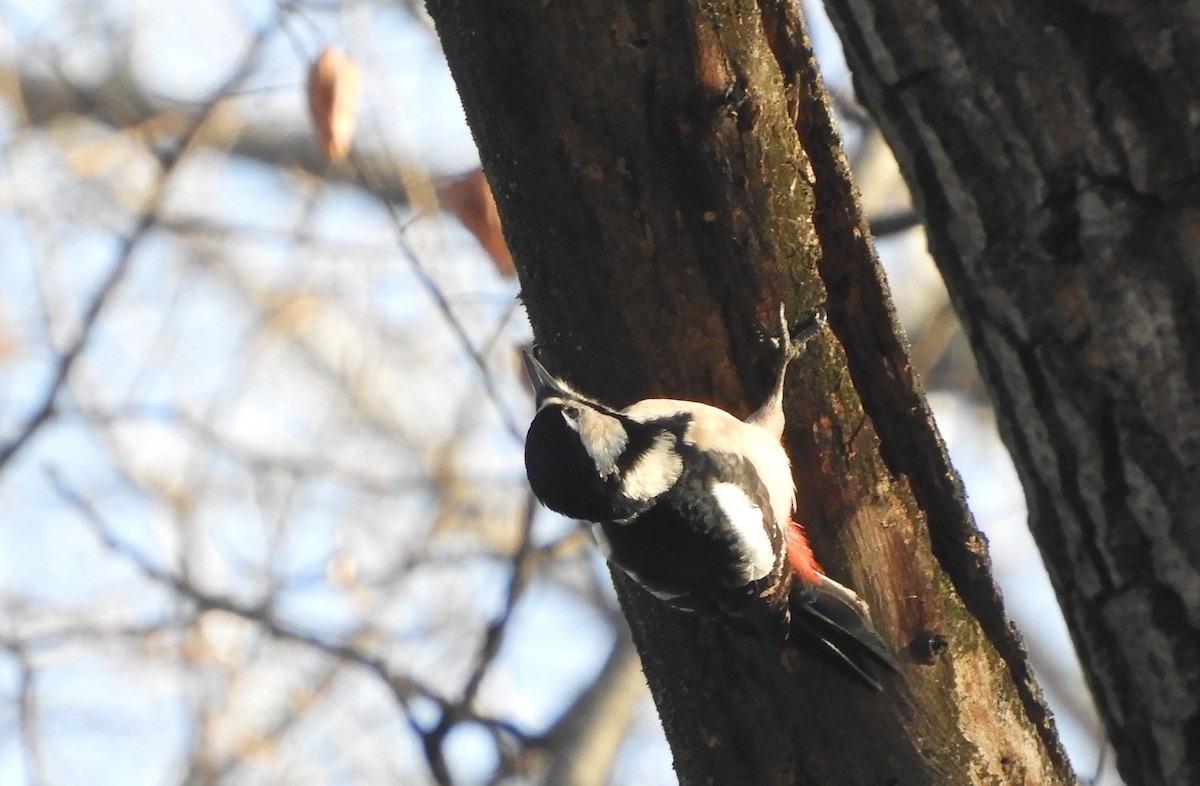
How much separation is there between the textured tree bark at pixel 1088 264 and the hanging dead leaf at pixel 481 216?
301 cm

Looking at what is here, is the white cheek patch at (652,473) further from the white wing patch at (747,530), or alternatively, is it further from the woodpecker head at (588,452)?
the white wing patch at (747,530)

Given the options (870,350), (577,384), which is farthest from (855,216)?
(577,384)

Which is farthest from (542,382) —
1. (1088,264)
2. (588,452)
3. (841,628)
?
(1088,264)

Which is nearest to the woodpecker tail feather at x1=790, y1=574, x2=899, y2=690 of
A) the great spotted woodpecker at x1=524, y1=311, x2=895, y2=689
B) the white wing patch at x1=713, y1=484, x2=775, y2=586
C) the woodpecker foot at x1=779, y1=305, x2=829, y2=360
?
the great spotted woodpecker at x1=524, y1=311, x2=895, y2=689

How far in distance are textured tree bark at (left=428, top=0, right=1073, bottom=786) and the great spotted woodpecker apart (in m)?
0.06

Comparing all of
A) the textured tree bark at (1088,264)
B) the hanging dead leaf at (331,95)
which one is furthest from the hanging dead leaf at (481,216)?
the textured tree bark at (1088,264)

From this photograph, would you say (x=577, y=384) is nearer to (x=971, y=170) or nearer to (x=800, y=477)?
(x=800, y=477)

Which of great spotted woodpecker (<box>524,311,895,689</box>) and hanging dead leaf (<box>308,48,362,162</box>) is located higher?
hanging dead leaf (<box>308,48,362,162</box>)

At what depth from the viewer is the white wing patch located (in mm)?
3006

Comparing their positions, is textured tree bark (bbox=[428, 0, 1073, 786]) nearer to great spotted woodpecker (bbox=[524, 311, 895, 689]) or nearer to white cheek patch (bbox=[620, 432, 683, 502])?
great spotted woodpecker (bbox=[524, 311, 895, 689])

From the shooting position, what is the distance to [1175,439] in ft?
4.64

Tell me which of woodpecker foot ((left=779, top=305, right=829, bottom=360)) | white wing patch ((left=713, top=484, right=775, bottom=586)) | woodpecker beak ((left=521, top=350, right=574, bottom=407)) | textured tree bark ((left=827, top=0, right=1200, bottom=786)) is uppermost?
textured tree bark ((left=827, top=0, right=1200, bottom=786))

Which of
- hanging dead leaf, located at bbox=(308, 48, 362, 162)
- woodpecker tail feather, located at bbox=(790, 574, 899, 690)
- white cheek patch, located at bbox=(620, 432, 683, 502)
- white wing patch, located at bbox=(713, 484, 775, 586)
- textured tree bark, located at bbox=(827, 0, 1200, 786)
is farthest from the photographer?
hanging dead leaf, located at bbox=(308, 48, 362, 162)

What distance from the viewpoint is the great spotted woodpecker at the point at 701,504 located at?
9.13 feet
